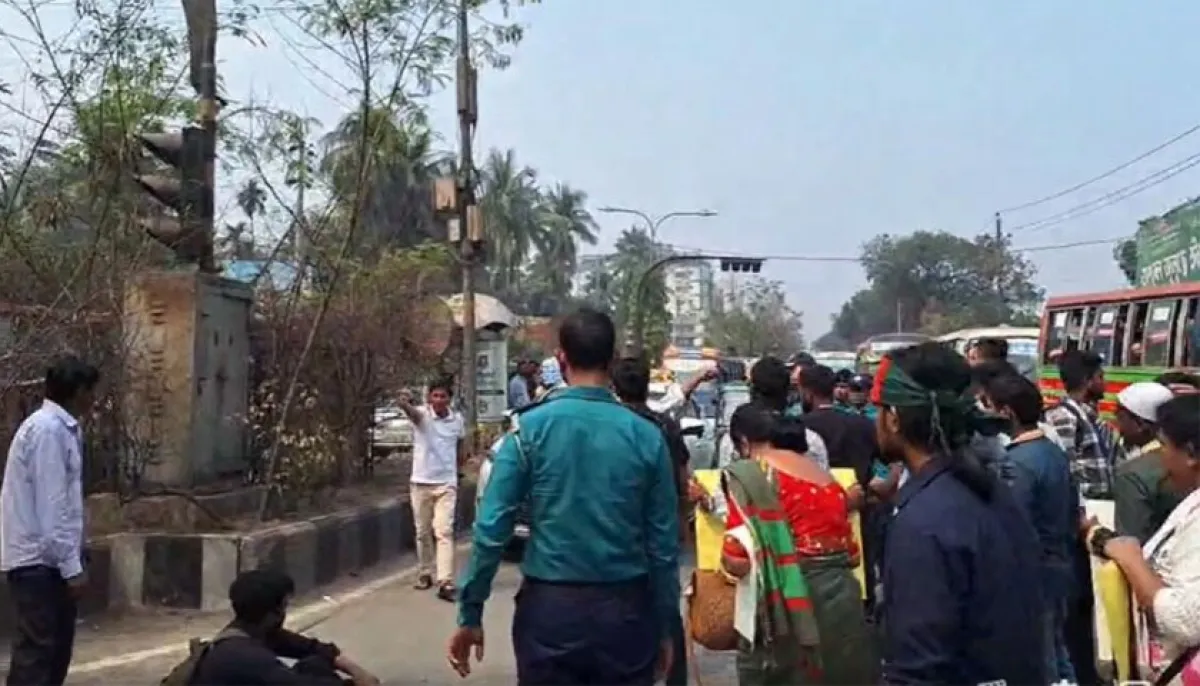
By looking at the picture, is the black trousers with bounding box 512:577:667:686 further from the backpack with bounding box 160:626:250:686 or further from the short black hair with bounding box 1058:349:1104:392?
the short black hair with bounding box 1058:349:1104:392

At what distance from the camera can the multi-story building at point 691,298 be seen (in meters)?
95.5

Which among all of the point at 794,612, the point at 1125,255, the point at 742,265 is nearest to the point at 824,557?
the point at 794,612

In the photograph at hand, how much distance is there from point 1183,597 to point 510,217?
2497 inches

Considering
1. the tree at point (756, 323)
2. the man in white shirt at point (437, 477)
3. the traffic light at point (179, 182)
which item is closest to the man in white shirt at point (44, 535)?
the traffic light at point (179, 182)

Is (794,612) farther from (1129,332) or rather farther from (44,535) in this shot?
(1129,332)

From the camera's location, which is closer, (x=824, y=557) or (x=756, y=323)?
(x=824, y=557)

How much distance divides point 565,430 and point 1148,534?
8.50ft

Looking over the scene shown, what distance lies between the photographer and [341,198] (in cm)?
1282

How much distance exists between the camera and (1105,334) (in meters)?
18.7

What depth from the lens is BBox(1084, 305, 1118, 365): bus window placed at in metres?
18.4

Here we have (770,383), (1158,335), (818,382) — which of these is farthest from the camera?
(1158,335)

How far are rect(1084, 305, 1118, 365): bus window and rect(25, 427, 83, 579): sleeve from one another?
15115 millimetres

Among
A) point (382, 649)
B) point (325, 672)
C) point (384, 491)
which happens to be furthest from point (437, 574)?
point (325, 672)

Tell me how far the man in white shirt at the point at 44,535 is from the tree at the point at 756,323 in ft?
224
